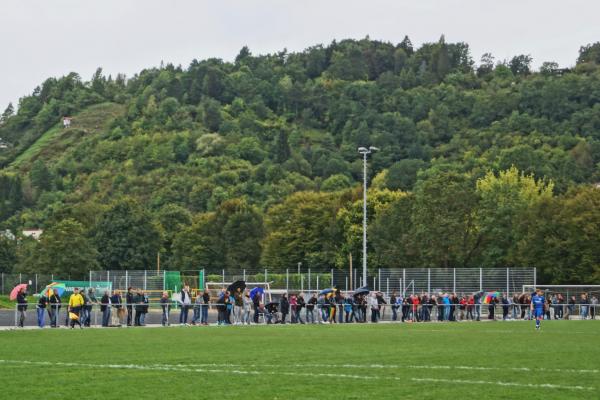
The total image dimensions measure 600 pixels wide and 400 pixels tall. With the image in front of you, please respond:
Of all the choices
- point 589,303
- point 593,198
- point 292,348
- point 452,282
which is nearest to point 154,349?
Answer: point 292,348

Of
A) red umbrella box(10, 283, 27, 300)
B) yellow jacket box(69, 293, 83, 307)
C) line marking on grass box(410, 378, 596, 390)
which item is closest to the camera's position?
line marking on grass box(410, 378, 596, 390)

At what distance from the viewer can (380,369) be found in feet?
68.5

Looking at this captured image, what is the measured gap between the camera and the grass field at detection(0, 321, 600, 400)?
17.0 metres

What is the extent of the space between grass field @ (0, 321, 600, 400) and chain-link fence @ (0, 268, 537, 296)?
125 feet

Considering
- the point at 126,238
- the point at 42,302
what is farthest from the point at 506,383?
the point at 126,238

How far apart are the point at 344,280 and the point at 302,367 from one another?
204 ft

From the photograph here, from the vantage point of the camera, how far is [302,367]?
21.4 m

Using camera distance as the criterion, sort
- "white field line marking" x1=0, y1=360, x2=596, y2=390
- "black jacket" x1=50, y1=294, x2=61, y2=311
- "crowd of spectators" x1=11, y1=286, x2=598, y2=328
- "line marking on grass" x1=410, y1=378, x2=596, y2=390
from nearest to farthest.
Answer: "line marking on grass" x1=410, y1=378, x2=596, y2=390 → "white field line marking" x1=0, y1=360, x2=596, y2=390 → "black jacket" x1=50, y1=294, x2=61, y2=311 → "crowd of spectators" x1=11, y1=286, x2=598, y2=328

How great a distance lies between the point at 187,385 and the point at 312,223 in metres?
109

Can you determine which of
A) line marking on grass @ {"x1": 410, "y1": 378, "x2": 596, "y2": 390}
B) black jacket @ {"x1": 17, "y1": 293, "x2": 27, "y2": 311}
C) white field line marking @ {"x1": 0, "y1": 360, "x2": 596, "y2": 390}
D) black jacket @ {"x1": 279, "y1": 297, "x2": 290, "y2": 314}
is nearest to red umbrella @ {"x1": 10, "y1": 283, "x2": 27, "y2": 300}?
black jacket @ {"x1": 17, "y1": 293, "x2": 27, "y2": 311}

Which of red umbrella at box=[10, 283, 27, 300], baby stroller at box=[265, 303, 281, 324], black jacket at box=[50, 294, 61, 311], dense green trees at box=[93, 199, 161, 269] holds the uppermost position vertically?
dense green trees at box=[93, 199, 161, 269]

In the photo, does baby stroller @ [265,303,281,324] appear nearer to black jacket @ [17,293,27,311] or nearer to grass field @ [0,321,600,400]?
black jacket @ [17,293,27,311]

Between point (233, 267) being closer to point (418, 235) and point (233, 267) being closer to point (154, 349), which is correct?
point (418, 235)

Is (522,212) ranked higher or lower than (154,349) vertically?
higher
